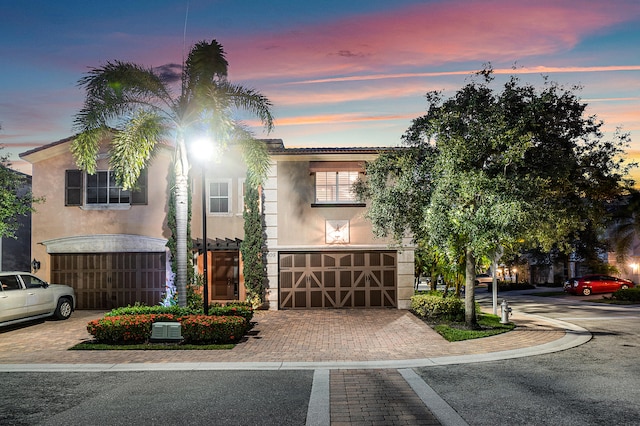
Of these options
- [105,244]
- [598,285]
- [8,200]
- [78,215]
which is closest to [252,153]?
[105,244]

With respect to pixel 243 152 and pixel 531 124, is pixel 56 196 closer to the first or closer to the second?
pixel 243 152

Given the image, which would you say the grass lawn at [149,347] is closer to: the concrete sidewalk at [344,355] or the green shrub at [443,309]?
the concrete sidewalk at [344,355]

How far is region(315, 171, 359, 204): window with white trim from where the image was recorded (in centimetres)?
2031

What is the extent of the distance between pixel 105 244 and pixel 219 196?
5.24 meters

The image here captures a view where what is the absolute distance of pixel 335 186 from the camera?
20.3 metres

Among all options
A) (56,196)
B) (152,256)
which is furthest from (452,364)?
(56,196)

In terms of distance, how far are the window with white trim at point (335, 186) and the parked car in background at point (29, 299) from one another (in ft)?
34.1

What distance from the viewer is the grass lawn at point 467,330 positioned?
1347 cm

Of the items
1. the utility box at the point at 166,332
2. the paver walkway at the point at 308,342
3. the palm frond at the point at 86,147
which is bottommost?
the paver walkway at the point at 308,342

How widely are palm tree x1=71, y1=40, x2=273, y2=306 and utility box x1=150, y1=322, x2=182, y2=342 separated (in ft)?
8.58

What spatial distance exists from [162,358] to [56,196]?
502 inches

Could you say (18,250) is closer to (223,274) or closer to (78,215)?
(78,215)

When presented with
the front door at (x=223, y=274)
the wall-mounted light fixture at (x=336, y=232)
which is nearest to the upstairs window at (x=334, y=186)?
the wall-mounted light fixture at (x=336, y=232)

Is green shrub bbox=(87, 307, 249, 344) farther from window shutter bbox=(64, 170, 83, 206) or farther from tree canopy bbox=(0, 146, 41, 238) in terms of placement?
window shutter bbox=(64, 170, 83, 206)
